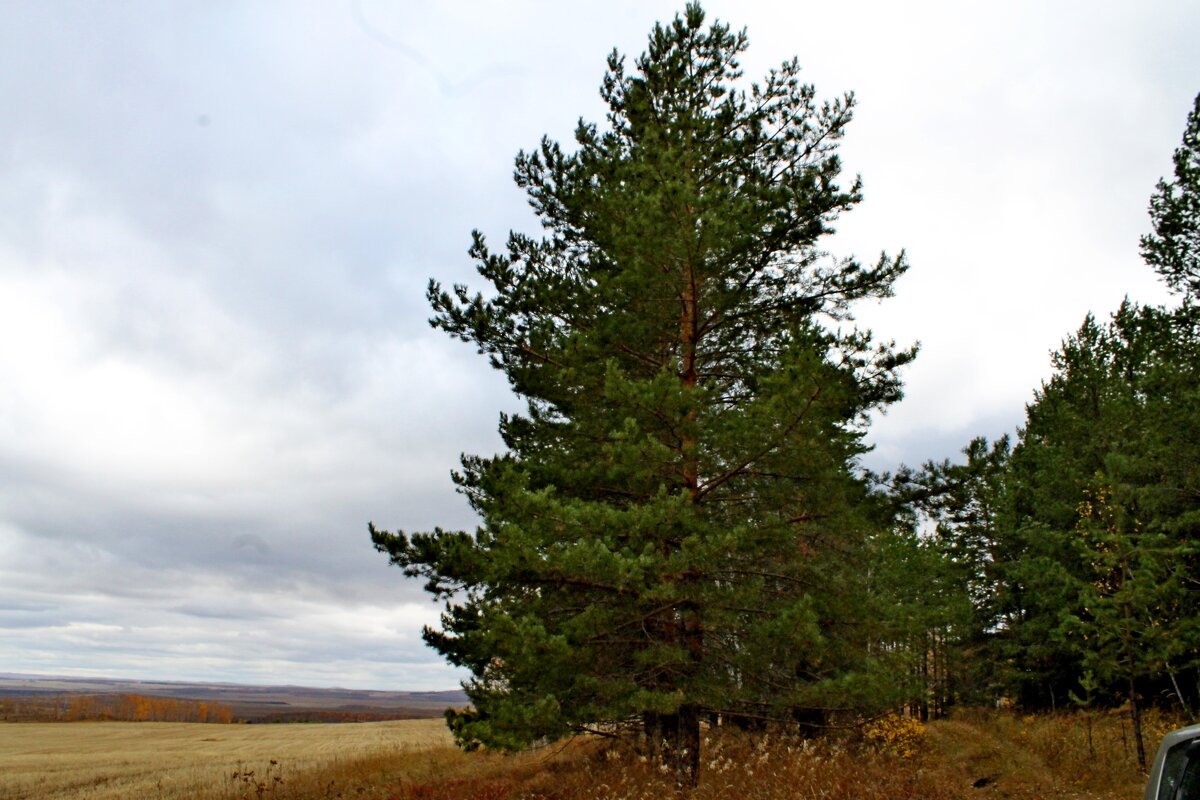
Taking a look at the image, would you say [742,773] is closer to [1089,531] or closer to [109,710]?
[1089,531]

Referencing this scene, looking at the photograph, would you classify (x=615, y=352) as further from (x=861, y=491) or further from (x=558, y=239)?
(x=861, y=491)

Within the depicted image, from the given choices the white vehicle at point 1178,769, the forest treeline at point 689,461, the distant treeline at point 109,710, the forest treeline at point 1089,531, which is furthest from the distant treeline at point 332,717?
the white vehicle at point 1178,769

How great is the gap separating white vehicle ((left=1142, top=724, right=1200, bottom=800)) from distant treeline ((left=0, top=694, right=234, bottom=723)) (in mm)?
96362

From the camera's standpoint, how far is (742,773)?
1077cm

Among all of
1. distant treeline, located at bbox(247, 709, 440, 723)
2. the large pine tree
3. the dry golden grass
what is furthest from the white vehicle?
distant treeline, located at bbox(247, 709, 440, 723)

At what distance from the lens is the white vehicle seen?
3537 millimetres

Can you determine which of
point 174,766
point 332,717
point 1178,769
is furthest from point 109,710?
point 1178,769

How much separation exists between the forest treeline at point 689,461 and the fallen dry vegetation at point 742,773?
824mm

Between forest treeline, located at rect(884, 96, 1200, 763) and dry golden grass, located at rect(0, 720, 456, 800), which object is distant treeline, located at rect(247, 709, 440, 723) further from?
forest treeline, located at rect(884, 96, 1200, 763)

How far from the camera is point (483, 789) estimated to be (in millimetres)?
11234

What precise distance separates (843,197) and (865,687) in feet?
24.7

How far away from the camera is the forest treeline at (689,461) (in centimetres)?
920

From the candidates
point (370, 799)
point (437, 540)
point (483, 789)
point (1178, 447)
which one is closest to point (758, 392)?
point (437, 540)

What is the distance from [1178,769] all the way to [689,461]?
7.07 metres
